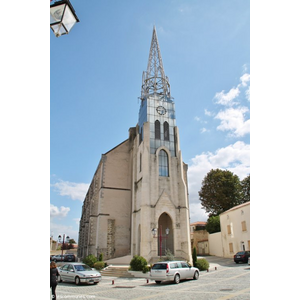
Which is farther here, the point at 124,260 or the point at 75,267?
the point at 124,260

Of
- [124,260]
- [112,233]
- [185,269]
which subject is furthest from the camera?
[112,233]

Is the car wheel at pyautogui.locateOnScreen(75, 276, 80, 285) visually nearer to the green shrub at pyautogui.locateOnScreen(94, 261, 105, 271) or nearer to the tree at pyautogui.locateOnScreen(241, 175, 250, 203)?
the green shrub at pyautogui.locateOnScreen(94, 261, 105, 271)

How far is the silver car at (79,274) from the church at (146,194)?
25.9 feet

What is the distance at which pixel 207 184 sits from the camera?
43.3 metres

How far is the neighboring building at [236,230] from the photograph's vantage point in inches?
1093

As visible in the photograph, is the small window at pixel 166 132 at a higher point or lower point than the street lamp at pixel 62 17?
higher

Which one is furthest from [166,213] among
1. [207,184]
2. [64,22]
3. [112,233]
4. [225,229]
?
[64,22]

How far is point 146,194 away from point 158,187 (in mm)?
1745

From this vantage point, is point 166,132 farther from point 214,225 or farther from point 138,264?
point 214,225

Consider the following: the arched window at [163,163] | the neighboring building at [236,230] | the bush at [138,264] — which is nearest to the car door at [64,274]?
the bush at [138,264]

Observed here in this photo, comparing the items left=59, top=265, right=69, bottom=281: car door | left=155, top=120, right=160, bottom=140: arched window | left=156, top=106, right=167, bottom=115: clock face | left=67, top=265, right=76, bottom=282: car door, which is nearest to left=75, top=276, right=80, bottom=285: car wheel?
left=67, top=265, right=76, bottom=282: car door

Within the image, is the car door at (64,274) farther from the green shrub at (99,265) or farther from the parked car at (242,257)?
the parked car at (242,257)
